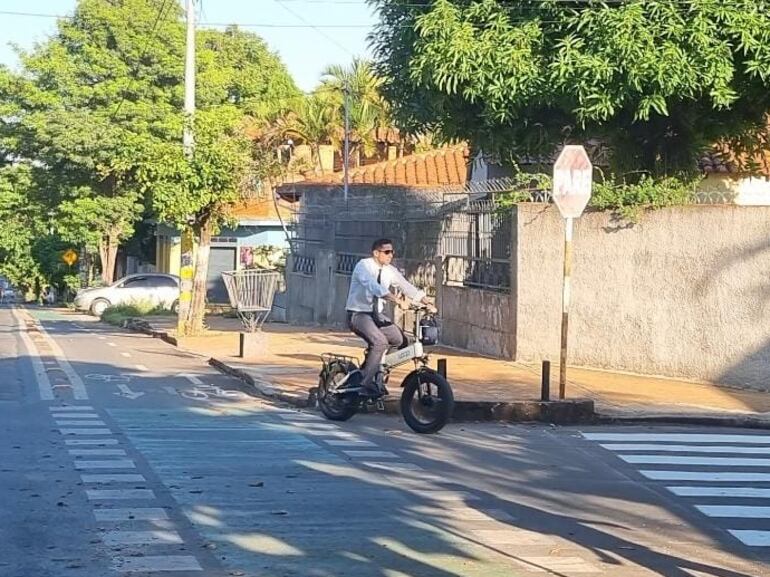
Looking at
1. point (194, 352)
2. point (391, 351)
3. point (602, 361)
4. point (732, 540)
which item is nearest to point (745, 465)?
point (732, 540)

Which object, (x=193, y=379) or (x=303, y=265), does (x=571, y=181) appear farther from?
(x=303, y=265)

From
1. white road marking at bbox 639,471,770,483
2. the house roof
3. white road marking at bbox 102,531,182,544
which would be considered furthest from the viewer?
the house roof

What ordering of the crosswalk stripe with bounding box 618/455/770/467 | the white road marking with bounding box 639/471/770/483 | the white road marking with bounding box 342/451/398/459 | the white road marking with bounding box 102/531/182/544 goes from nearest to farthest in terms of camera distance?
the white road marking with bounding box 102/531/182/544 < the white road marking with bounding box 639/471/770/483 < the white road marking with bounding box 342/451/398/459 < the crosswalk stripe with bounding box 618/455/770/467

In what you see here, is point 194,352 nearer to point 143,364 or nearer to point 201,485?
point 143,364

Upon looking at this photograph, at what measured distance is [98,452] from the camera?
11.3m

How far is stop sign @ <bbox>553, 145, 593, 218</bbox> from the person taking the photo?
1488 cm

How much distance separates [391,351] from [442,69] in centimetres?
517

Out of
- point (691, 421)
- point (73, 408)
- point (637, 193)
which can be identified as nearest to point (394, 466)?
point (691, 421)

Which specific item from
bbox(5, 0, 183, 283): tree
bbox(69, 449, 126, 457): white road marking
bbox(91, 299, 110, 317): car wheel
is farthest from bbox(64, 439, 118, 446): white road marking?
bbox(5, 0, 183, 283): tree

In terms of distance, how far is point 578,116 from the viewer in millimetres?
17422

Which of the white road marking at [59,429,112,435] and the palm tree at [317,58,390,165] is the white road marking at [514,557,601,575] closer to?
the white road marking at [59,429,112,435]

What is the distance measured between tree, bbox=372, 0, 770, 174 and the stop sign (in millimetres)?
2063

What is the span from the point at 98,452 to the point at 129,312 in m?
28.3

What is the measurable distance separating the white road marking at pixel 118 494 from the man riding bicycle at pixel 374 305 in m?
4.36
